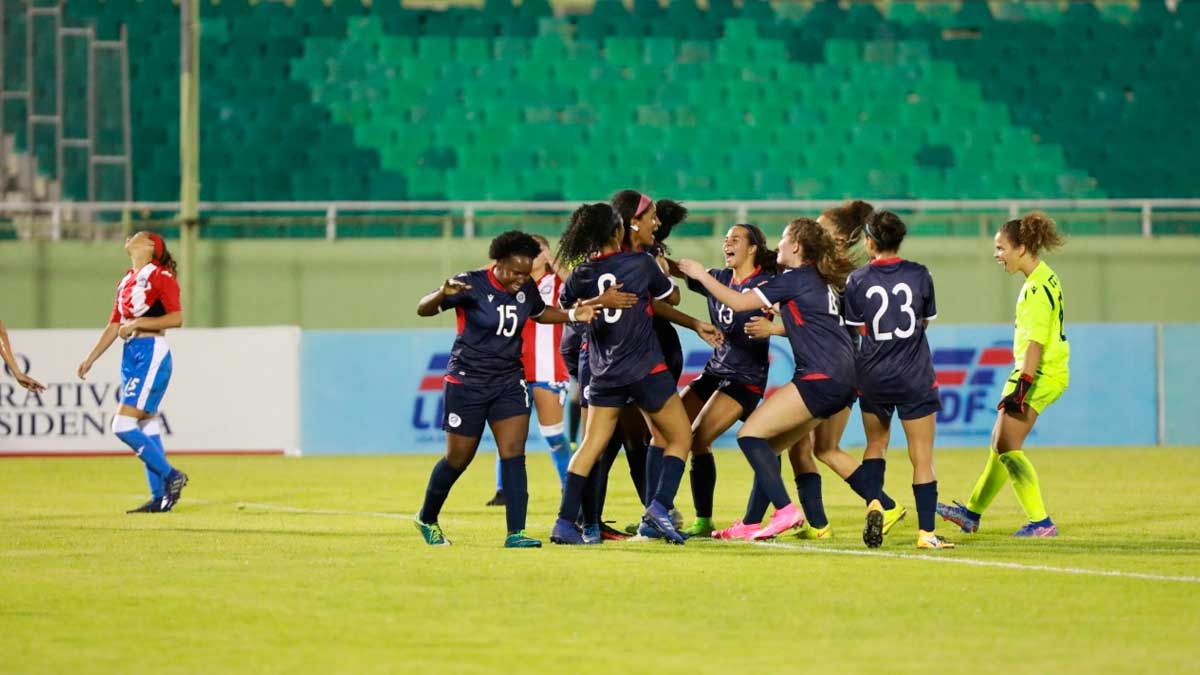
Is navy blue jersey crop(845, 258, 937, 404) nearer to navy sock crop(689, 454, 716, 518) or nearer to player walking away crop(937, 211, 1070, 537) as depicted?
player walking away crop(937, 211, 1070, 537)

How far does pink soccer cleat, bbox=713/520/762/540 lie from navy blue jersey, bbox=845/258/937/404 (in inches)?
43.0

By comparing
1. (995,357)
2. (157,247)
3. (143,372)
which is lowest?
(143,372)

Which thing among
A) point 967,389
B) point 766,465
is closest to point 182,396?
point 967,389

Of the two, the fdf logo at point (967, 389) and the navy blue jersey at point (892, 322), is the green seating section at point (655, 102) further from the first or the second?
the navy blue jersey at point (892, 322)

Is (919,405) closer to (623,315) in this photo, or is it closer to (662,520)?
(662,520)

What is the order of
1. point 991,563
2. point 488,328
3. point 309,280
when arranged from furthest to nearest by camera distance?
1. point 309,280
2. point 488,328
3. point 991,563

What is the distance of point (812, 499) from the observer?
1007cm

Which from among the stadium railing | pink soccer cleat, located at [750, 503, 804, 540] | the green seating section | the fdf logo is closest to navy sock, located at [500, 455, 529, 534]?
pink soccer cleat, located at [750, 503, 804, 540]

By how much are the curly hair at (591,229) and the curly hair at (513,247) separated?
0.19m

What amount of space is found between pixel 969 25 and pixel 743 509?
15904mm

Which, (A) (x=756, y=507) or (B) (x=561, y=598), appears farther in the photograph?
(A) (x=756, y=507)

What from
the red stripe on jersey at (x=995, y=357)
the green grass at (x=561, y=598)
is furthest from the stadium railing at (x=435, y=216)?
the green grass at (x=561, y=598)

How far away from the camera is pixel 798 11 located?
2584 centimetres

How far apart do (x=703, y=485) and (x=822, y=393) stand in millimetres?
1234
